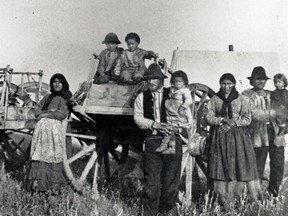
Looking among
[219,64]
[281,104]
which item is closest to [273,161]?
[281,104]

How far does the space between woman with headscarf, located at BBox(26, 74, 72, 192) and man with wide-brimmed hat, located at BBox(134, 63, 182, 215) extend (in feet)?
5.00

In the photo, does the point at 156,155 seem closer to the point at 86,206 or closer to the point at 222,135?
the point at 222,135

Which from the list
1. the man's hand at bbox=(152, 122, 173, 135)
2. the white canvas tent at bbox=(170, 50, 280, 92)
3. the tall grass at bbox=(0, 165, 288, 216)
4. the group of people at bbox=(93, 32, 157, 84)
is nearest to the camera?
the tall grass at bbox=(0, 165, 288, 216)

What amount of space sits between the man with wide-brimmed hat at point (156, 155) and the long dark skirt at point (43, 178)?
1579 millimetres

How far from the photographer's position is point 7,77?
24.5 ft

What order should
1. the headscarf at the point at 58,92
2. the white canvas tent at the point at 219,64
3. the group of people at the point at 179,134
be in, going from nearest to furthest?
the group of people at the point at 179,134 < the headscarf at the point at 58,92 < the white canvas tent at the point at 219,64

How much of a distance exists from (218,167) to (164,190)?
85cm

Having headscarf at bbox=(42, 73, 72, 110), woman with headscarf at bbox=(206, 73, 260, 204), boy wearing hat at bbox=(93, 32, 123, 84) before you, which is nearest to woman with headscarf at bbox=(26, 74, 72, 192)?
headscarf at bbox=(42, 73, 72, 110)

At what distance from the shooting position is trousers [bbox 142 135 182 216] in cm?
454

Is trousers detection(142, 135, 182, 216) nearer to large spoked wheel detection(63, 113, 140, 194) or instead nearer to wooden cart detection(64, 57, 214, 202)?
wooden cart detection(64, 57, 214, 202)

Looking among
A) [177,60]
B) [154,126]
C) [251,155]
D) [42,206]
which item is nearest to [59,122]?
[42,206]

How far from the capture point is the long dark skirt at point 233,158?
4934 millimetres

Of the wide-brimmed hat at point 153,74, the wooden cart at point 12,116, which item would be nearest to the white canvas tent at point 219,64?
the wooden cart at point 12,116

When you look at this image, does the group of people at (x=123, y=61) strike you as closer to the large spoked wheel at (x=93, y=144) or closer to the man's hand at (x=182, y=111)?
the large spoked wheel at (x=93, y=144)
